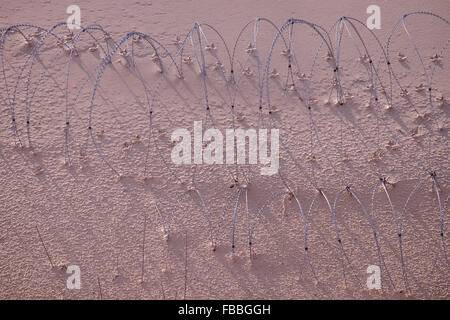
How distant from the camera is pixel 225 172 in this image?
298 inches

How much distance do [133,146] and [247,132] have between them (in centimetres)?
170

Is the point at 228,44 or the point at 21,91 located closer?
the point at 21,91

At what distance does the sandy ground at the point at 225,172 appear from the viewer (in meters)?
6.56

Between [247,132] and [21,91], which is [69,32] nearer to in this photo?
[21,91]

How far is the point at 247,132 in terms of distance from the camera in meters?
8.03

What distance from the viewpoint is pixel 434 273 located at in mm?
6469

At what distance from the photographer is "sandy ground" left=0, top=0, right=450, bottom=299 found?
6.56 metres

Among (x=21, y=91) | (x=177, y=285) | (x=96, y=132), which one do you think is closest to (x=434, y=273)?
(x=177, y=285)

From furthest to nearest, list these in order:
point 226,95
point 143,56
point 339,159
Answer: point 143,56 → point 226,95 → point 339,159
